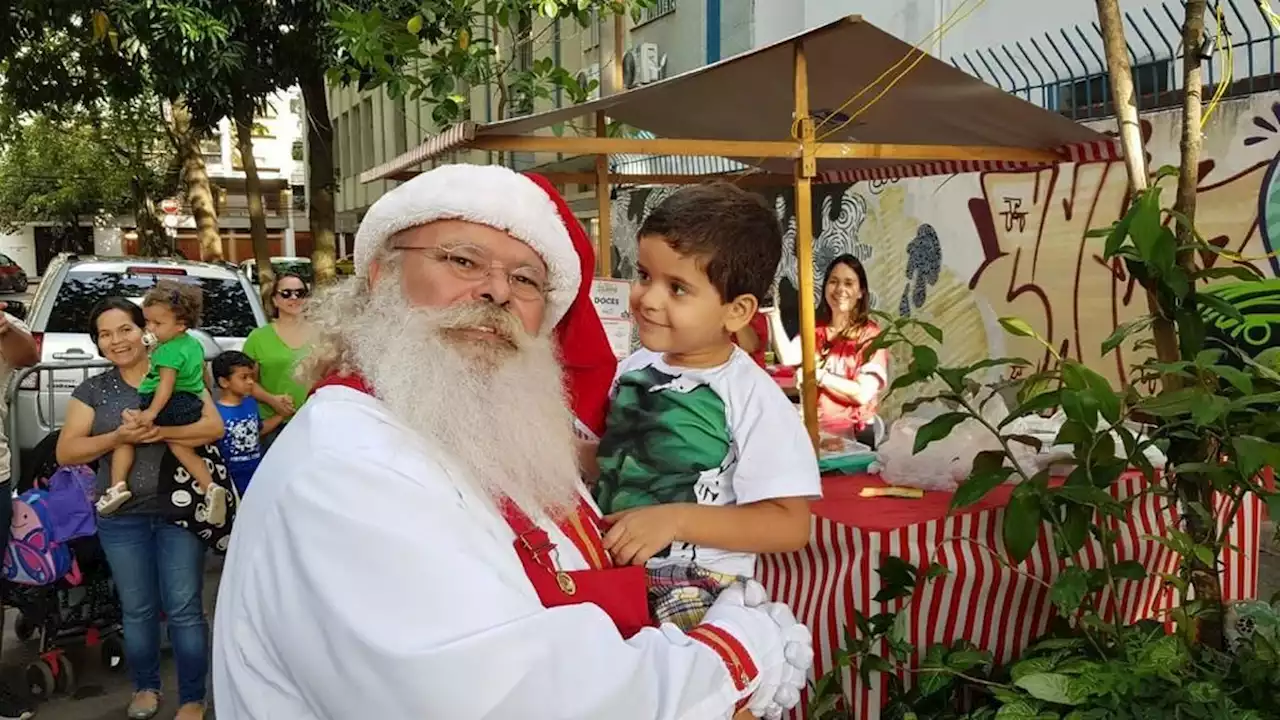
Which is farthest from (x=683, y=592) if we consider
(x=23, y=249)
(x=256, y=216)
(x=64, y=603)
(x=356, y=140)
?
(x=23, y=249)

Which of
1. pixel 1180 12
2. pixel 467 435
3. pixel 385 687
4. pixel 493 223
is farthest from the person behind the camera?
pixel 1180 12

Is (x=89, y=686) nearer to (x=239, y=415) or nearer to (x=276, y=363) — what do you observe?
(x=239, y=415)

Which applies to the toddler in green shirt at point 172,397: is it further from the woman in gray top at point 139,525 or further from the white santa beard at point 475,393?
the white santa beard at point 475,393

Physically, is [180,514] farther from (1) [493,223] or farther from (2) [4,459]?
(1) [493,223]

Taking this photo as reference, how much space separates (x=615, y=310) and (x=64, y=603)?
2.80 metres

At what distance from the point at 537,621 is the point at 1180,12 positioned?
661 cm

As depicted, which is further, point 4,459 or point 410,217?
point 4,459

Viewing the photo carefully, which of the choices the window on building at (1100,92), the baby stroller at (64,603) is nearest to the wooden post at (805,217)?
the baby stroller at (64,603)

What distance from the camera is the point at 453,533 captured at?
1196mm

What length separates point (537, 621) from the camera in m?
1.15

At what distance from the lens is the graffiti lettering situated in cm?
721

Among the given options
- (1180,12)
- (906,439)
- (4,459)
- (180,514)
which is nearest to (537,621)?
(906,439)

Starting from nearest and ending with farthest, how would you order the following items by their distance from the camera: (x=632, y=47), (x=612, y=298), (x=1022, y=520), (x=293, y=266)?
(x=1022, y=520)
(x=612, y=298)
(x=632, y=47)
(x=293, y=266)

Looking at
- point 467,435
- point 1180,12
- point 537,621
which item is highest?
point 1180,12
